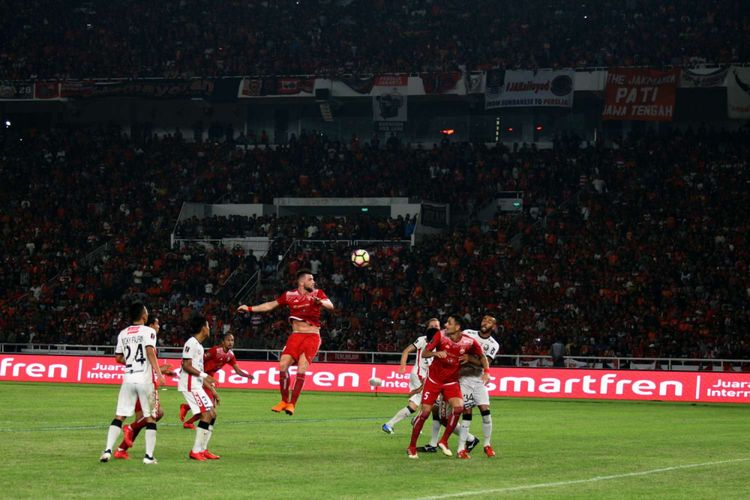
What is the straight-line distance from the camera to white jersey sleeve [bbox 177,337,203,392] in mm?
17906

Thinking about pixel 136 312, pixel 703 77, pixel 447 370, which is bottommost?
pixel 447 370

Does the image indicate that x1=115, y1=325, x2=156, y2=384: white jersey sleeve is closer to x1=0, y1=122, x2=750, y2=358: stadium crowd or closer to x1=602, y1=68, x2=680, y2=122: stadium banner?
x1=0, y1=122, x2=750, y2=358: stadium crowd

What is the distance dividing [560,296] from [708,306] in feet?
17.5

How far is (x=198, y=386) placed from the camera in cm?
1784

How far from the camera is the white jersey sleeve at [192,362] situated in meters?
17.9

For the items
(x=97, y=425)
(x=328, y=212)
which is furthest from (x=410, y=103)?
(x=97, y=425)

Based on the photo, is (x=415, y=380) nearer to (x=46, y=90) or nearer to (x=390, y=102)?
(x=390, y=102)

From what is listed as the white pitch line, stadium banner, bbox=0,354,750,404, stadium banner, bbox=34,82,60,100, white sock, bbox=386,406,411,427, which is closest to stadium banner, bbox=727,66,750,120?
stadium banner, bbox=0,354,750,404

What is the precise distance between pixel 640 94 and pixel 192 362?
1560 inches

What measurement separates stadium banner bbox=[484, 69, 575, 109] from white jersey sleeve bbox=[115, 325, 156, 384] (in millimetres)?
40674

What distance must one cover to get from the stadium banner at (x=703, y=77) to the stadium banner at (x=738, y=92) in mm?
345

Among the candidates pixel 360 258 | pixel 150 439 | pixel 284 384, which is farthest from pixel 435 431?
pixel 360 258

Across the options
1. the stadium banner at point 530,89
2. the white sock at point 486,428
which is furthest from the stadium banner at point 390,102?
the white sock at point 486,428

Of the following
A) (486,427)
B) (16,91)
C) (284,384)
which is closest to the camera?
(284,384)
